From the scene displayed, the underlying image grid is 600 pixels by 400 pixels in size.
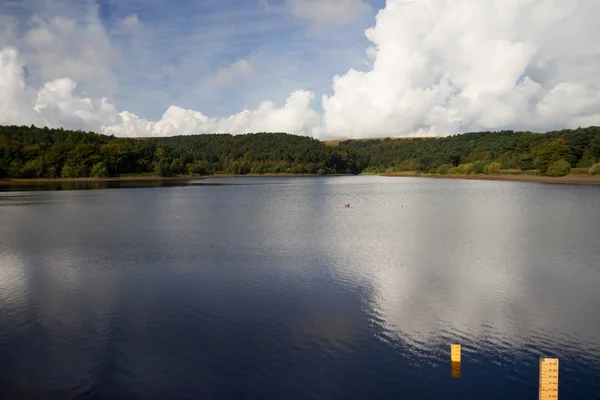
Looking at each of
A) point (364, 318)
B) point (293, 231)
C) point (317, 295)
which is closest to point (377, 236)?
point (293, 231)

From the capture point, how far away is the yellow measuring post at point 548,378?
35.8ft

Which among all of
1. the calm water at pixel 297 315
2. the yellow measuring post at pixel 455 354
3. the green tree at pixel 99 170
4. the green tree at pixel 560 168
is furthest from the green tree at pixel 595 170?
the green tree at pixel 99 170

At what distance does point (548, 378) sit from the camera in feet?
36.3

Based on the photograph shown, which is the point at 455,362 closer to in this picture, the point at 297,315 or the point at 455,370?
the point at 455,370

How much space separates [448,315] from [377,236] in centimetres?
2105

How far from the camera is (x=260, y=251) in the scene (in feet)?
108

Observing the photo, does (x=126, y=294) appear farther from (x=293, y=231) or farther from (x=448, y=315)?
(x=293, y=231)

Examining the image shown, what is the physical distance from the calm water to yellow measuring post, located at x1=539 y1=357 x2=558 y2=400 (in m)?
1.52

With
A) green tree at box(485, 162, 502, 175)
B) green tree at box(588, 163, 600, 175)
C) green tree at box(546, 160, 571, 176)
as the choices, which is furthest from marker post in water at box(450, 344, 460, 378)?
green tree at box(485, 162, 502, 175)

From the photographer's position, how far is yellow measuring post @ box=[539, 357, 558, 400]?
1091 centimetres

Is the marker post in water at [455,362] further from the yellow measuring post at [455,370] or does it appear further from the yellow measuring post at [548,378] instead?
the yellow measuring post at [548,378]

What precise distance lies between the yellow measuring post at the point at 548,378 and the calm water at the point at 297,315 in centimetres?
152

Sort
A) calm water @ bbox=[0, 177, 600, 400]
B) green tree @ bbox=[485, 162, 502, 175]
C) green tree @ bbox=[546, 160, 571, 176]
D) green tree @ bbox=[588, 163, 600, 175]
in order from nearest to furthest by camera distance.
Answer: calm water @ bbox=[0, 177, 600, 400], green tree @ bbox=[588, 163, 600, 175], green tree @ bbox=[546, 160, 571, 176], green tree @ bbox=[485, 162, 502, 175]

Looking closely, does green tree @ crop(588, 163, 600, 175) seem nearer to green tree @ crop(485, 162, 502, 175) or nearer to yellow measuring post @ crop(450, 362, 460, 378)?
green tree @ crop(485, 162, 502, 175)
